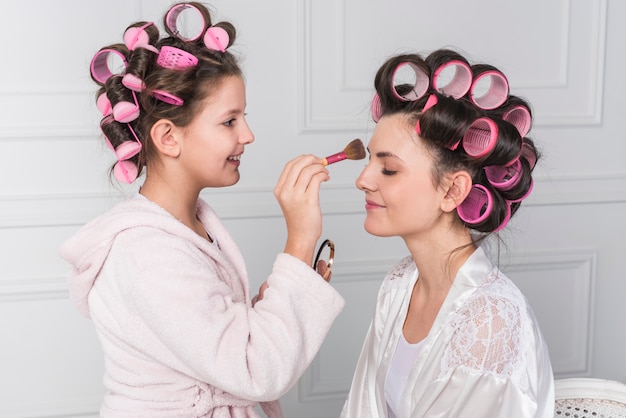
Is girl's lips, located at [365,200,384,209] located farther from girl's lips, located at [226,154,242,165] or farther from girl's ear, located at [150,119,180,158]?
girl's ear, located at [150,119,180,158]

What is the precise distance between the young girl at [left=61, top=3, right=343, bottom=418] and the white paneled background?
0.69m

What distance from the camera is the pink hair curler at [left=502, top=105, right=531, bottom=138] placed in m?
1.33

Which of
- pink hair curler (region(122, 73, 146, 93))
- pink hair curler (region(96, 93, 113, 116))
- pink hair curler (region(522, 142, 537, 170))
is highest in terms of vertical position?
pink hair curler (region(122, 73, 146, 93))

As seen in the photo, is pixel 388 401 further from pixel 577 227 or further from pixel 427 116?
pixel 577 227

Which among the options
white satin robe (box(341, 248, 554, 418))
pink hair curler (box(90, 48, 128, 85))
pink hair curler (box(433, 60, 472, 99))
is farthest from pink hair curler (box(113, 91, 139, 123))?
white satin robe (box(341, 248, 554, 418))

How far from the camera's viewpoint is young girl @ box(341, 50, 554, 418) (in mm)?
1207

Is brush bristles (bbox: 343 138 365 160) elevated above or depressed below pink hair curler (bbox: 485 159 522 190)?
above

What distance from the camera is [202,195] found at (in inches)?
80.8

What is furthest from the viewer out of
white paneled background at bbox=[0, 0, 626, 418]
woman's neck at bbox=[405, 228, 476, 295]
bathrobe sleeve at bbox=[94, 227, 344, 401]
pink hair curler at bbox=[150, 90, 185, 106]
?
white paneled background at bbox=[0, 0, 626, 418]

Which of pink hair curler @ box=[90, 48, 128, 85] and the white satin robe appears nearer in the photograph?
the white satin robe

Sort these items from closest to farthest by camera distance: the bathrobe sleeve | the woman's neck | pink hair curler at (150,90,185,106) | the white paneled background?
the bathrobe sleeve
pink hair curler at (150,90,185,106)
the woman's neck
the white paneled background

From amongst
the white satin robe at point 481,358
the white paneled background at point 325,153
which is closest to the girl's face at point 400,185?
the white satin robe at point 481,358

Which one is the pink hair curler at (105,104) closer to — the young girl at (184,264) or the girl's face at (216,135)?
the young girl at (184,264)

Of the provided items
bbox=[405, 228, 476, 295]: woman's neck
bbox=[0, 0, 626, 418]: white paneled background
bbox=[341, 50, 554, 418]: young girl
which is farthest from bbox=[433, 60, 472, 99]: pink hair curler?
bbox=[0, 0, 626, 418]: white paneled background
